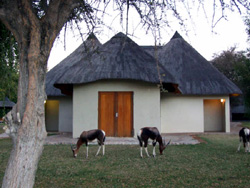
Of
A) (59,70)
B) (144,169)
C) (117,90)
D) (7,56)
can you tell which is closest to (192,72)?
(117,90)

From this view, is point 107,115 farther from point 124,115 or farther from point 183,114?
point 183,114

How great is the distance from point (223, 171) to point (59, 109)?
11.4 meters

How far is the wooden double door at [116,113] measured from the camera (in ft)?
38.6

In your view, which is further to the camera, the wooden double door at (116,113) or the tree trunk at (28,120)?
the wooden double door at (116,113)

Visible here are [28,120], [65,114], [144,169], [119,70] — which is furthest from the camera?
[65,114]

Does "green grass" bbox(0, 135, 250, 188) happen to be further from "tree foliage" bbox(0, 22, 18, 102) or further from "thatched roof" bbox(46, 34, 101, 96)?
"thatched roof" bbox(46, 34, 101, 96)

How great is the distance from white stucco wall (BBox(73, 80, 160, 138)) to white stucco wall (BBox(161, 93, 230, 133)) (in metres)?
3.58

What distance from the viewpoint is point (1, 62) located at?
20.3 feet

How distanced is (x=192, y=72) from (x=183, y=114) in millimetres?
2606

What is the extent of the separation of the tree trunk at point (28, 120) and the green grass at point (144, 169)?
1.62 m

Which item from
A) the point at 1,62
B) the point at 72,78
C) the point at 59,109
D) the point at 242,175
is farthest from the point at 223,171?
the point at 59,109

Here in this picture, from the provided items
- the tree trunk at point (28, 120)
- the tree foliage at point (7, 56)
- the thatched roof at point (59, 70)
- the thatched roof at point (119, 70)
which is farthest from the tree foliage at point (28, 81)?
the thatched roof at point (59, 70)

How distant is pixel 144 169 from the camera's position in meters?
6.15

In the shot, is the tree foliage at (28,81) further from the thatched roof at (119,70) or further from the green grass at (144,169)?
the thatched roof at (119,70)
